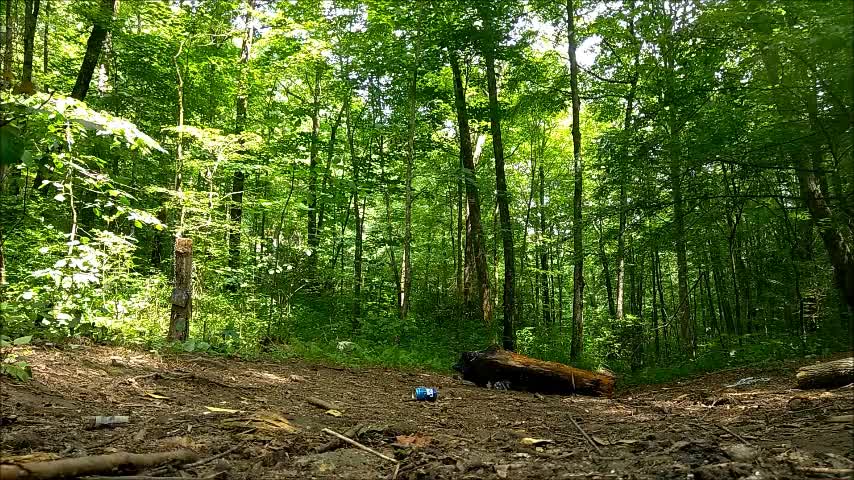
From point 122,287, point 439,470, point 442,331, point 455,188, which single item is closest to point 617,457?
point 439,470

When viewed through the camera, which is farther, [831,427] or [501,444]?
[501,444]

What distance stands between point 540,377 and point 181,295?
6078mm

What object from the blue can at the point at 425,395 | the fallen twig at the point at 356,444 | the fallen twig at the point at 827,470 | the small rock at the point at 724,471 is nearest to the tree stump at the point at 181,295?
the blue can at the point at 425,395

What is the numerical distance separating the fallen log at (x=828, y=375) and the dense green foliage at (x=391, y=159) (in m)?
1.52

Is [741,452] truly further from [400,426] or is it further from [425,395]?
[425,395]

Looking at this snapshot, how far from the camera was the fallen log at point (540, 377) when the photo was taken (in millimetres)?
7688

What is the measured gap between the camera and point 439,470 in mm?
2957

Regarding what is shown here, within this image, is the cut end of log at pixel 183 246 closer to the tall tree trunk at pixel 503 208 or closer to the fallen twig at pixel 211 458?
the fallen twig at pixel 211 458

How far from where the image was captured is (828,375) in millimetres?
5348

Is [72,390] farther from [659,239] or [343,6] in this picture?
[343,6]

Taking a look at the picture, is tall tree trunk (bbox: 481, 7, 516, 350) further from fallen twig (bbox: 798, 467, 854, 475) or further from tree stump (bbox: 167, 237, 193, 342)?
fallen twig (bbox: 798, 467, 854, 475)

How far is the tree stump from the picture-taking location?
750 centimetres

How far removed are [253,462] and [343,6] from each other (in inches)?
485

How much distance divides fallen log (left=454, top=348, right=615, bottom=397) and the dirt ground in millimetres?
992
